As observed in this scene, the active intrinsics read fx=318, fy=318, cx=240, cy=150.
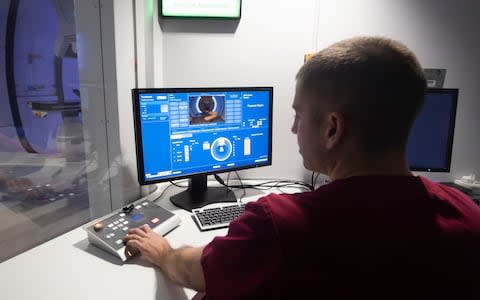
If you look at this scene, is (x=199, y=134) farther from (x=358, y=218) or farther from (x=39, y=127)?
(x=358, y=218)

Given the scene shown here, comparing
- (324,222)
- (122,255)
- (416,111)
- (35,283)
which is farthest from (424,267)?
(35,283)

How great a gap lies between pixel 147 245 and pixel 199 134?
55 centimetres

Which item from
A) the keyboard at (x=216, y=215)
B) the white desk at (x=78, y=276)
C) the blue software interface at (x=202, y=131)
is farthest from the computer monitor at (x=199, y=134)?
the white desk at (x=78, y=276)

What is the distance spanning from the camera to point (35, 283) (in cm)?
87

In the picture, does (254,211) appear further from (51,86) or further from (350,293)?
(51,86)

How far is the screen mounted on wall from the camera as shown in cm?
159

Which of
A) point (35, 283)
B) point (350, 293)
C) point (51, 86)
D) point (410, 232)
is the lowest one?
point (35, 283)

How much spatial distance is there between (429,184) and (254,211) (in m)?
0.39

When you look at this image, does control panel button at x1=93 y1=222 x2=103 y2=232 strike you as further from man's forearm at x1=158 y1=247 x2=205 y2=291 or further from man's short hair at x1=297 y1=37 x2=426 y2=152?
man's short hair at x1=297 y1=37 x2=426 y2=152

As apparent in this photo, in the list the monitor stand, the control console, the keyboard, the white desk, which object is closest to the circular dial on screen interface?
the monitor stand

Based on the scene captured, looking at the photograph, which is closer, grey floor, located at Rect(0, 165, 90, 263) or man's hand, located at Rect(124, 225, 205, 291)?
man's hand, located at Rect(124, 225, 205, 291)

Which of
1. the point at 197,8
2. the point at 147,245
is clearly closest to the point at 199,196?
the point at 147,245

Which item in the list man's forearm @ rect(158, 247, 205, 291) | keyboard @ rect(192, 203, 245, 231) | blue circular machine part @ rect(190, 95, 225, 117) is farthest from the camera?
blue circular machine part @ rect(190, 95, 225, 117)

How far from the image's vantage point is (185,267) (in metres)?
0.84
